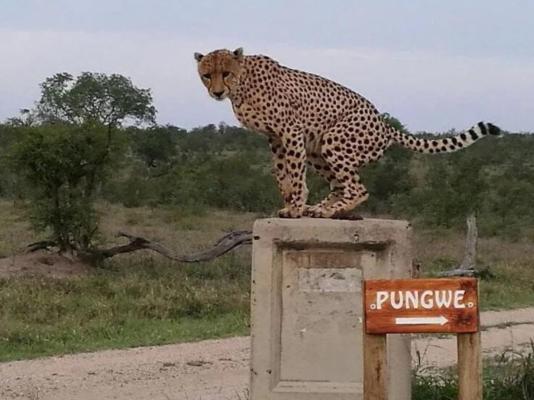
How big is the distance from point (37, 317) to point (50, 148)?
177 inches

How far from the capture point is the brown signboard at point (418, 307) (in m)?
3.96

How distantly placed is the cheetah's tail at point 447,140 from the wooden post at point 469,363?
2.34 metres

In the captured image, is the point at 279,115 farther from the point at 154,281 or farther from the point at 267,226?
the point at 154,281

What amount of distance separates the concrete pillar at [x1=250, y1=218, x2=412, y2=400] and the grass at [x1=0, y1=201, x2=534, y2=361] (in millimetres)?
4546

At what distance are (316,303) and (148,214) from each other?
20885 millimetres

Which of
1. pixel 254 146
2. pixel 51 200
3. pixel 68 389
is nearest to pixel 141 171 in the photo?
pixel 254 146

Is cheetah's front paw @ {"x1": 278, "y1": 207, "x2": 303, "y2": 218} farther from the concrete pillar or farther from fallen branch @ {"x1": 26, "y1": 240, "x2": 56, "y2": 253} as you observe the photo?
fallen branch @ {"x1": 26, "y1": 240, "x2": 56, "y2": 253}

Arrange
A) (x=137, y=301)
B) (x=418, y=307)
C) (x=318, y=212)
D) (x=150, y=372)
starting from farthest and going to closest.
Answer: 1. (x=137, y=301)
2. (x=150, y=372)
3. (x=318, y=212)
4. (x=418, y=307)

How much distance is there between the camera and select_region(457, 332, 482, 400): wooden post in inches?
158

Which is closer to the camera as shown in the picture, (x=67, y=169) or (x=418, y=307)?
(x=418, y=307)

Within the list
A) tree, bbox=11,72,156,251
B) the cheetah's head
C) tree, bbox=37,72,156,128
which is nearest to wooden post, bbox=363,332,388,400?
the cheetah's head

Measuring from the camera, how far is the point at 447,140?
6.45 m

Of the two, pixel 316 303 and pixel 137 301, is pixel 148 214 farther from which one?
pixel 316 303

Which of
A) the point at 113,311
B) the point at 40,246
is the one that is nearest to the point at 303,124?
the point at 113,311
